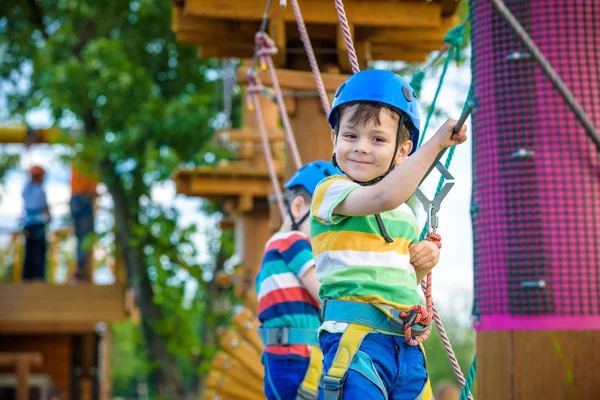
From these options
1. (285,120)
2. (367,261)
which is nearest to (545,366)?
(367,261)

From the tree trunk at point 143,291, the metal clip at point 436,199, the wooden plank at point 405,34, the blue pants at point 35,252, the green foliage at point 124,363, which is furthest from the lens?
the green foliage at point 124,363

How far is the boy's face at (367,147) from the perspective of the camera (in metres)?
3.11

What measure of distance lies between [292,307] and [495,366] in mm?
2211

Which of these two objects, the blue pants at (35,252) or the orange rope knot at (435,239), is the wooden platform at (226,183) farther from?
the orange rope knot at (435,239)

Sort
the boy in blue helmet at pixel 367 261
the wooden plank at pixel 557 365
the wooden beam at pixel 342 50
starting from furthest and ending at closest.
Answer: the wooden beam at pixel 342 50 → the boy in blue helmet at pixel 367 261 → the wooden plank at pixel 557 365

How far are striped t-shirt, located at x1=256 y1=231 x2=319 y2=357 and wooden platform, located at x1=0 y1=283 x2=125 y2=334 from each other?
10489mm

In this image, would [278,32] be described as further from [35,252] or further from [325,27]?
[35,252]

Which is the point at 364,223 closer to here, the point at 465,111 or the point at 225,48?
the point at 465,111

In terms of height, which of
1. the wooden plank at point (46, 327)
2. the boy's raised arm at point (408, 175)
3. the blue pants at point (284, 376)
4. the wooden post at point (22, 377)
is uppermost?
the boy's raised arm at point (408, 175)

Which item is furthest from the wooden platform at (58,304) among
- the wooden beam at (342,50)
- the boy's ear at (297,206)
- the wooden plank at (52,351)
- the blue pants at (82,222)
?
the boy's ear at (297,206)

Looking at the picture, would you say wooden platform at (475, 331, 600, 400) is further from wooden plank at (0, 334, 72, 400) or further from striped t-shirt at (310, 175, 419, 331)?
wooden plank at (0, 334, 72, 400)

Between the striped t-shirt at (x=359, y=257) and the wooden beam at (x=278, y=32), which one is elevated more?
the wooden beam at (x=278, y=32)

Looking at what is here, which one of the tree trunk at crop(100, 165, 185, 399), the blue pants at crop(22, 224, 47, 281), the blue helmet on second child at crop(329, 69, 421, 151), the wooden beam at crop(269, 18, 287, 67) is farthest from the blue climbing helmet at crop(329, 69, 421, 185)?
the tree trunk at crop(100, 165, 185, 399)

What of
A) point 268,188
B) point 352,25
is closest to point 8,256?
point 268,188
